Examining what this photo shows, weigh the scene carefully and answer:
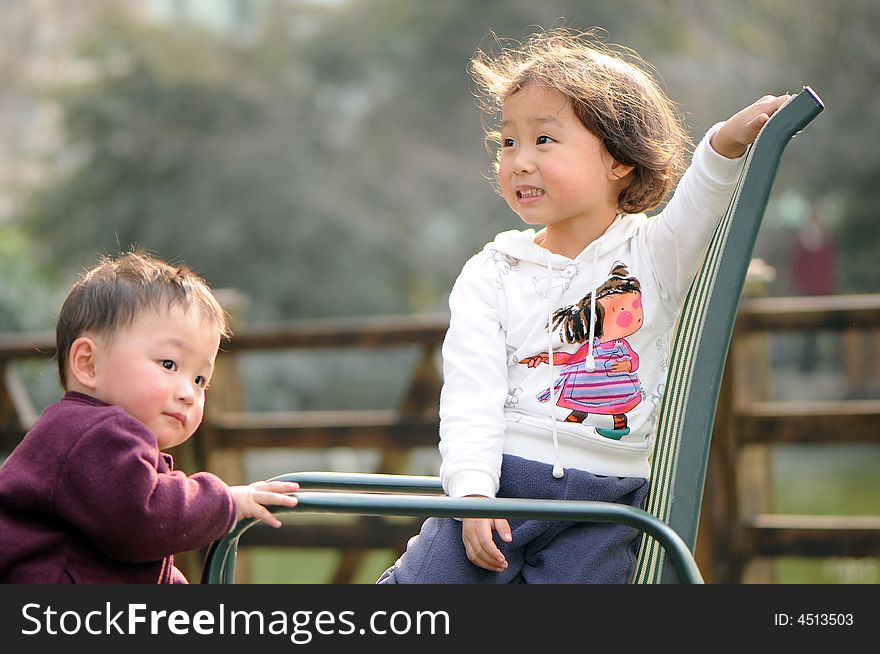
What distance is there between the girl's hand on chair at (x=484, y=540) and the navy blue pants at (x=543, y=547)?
0.03m

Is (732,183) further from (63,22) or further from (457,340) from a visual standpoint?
(63,22)

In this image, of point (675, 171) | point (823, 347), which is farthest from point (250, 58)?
point (675, 171)

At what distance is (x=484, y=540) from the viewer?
5.14 feet

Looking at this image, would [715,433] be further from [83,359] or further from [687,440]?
[83,359]

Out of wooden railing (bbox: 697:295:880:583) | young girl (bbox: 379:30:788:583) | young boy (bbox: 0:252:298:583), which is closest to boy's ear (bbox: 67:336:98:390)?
young boy (bbox: 0:252:298:583)

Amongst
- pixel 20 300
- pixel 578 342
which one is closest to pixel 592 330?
pixel 578 342

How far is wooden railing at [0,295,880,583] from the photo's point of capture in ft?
11.2

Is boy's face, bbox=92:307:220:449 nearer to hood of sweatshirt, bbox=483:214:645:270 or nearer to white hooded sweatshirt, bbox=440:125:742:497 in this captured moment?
white hooded sweatshirt, bbox=440:125:742:497

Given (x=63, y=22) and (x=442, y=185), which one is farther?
(x=63, y=22)

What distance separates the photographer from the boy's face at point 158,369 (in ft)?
4.96

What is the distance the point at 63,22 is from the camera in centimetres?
1186

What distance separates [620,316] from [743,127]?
33 centimetres

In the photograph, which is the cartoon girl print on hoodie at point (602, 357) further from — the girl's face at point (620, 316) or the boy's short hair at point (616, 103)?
the boy's short hair at point (616, 103)

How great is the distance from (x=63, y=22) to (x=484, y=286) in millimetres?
11252
